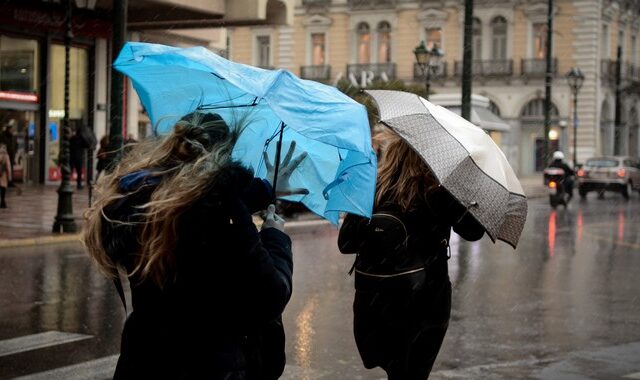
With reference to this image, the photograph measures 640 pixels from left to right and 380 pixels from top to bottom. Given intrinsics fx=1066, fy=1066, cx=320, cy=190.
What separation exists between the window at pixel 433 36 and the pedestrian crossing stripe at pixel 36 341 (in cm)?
5170

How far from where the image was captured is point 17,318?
9.50 metres

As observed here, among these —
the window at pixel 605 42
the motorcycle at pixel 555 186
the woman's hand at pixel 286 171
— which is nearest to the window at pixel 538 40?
the window at pixel 605 42

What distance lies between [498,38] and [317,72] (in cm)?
1065

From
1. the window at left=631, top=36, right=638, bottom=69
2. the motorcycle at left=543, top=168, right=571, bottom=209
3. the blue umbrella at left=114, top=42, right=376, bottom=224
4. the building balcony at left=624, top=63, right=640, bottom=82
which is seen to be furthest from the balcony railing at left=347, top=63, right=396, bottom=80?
the blue umbrella at left=114, top=42, right=376, bottom=224

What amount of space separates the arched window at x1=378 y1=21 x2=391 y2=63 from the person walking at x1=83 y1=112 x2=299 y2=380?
57.8 m

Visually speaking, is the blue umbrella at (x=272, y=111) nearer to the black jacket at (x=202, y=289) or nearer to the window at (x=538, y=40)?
the black jacket at (x=202, y=289)

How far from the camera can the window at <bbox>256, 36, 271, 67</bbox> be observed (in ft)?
207

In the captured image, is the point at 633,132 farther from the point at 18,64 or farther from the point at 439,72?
the point at 18,64

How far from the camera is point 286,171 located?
13.3 ft

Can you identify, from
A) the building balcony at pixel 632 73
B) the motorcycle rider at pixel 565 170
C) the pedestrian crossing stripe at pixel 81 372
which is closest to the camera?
the pedestrian crossing stripe at pixel 81 372

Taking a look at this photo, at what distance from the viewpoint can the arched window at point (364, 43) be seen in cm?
6108

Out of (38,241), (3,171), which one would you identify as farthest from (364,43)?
(38,241)

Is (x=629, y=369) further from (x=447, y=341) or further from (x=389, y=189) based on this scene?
(x=389, y=189)

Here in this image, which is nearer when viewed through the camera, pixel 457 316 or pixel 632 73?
pixel 457 316
